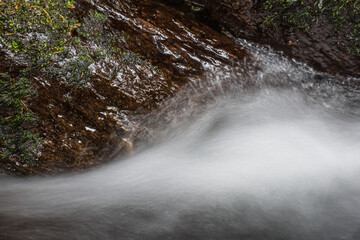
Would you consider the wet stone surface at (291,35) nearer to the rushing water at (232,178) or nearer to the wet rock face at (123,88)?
the rushing water at (232,178)

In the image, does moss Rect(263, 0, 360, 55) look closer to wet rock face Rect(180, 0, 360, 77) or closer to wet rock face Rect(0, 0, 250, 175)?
wet rock face Rect(180, 0, 360, 77)

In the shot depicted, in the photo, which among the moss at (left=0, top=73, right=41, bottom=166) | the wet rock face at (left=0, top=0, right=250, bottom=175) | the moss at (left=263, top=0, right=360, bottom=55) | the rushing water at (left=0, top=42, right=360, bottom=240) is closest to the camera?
the rushing water at (left=0, top=42, right=360, bottom=240)

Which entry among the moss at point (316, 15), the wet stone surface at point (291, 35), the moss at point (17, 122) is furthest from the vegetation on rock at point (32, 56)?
the moss at point (316, 15)

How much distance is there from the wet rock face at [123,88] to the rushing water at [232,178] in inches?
11.8

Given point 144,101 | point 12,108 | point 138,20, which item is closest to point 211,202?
point 144,101

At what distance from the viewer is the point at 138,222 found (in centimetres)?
298

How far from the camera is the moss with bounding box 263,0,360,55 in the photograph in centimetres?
465

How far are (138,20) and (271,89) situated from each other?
3396 mm

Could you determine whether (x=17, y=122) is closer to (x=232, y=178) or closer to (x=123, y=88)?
(x=123, y=88)

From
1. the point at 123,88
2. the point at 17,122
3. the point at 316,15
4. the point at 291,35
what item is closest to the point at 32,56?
the point at 17,122

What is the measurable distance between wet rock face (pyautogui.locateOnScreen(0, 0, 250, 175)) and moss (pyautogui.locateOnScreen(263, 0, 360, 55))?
4.94 feet

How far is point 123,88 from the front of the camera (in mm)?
3809

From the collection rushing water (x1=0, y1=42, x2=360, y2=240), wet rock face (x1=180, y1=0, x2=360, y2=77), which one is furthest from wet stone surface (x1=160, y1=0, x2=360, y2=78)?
rushing water (x1=0, y1=42, x2=360, y2=240)

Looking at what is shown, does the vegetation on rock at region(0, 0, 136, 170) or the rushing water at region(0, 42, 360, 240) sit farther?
the vegetation on rock at region(0, 0, 136, 170)
